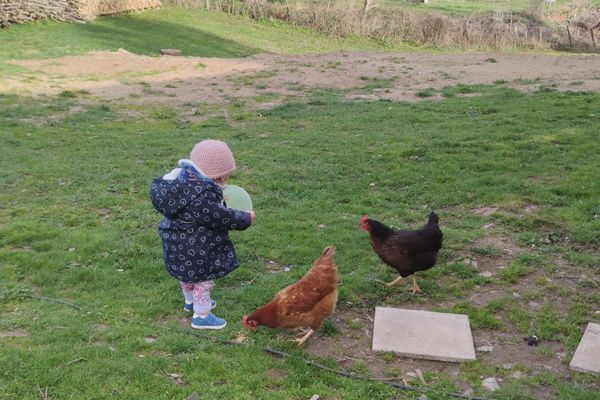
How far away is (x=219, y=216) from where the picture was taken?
4.31 metres

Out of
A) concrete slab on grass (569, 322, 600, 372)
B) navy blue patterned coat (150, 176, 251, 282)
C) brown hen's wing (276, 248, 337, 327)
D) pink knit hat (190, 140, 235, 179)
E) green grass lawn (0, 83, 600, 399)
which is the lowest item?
green grass lawn (0, 83, 600, 399)

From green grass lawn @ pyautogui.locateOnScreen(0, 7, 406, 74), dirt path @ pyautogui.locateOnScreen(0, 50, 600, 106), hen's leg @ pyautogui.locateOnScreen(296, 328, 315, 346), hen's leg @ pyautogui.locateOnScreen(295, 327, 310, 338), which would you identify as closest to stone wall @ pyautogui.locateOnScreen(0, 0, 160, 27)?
green grass lawn @ pyautogui.locateOnScreen(0, 7, 406, 74)

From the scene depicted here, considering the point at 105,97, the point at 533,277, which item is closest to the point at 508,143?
the point at 533,277

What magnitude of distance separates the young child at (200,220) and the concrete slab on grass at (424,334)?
127 cm

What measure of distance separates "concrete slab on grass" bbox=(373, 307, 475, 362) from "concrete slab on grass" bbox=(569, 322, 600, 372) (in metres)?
0.70

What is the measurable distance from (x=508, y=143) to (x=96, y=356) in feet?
25.8

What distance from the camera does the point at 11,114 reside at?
13078 millimetres

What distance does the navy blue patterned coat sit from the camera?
4262 mm

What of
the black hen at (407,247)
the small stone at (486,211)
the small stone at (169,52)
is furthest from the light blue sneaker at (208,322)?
the small stone at (169,52)

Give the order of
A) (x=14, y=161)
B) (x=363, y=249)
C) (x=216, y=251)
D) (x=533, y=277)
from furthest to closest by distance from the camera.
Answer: (x=14, y=161) < (x=363, y=249) < (x=533, y=277) < (x=216, y=251)

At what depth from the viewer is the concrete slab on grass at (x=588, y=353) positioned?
13.0ft

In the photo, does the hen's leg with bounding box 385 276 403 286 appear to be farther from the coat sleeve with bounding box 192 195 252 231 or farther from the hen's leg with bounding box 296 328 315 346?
the coat sleeve with bounding box 192 195 252 231

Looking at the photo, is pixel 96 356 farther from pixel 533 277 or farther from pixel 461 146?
pixel 461 146

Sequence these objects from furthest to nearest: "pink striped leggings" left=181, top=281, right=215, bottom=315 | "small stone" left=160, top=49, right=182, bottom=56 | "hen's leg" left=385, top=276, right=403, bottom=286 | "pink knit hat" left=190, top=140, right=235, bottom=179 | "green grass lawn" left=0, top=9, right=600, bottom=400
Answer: "small stone" left=160, top=49, right=182, bottom=56 < "hen's leg" left=385, top=276, right=403, bottom=286 < "pink striped leggings" left=181, top=281, right=215, bottom=315 < "pink knit hat" left=190, top=140, right=235, bottom=179 < "green grass lawn" left=0, top=9, right=600, bottom=400
